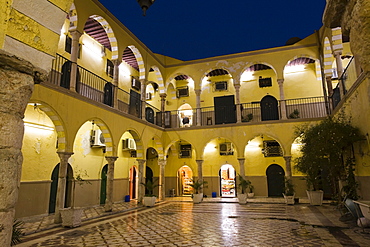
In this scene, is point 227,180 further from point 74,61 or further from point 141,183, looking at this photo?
point 74,61

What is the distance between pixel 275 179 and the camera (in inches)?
640

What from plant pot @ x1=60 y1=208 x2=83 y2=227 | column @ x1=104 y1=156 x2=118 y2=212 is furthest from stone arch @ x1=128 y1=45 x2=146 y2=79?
plant pot @ x1=60 y1=208 x2=83 y2=227

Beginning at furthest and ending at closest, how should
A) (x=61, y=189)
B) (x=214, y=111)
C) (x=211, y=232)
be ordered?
(x=214, y=111)
(x=61, y=189)
(x=211, y=232)

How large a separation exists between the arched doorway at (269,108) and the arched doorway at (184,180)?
20.8 feet

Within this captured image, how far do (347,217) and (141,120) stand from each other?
9.63 meters

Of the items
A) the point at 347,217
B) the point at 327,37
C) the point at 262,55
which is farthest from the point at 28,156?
the point at 327,37

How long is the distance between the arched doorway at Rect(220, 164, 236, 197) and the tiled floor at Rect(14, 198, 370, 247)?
7646mm

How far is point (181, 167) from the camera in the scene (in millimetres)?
18328

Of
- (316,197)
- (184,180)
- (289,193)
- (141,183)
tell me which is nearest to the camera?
(316,197)

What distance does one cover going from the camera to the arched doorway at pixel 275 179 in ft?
52.9

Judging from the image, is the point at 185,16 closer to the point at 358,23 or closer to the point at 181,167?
the point at 181,167

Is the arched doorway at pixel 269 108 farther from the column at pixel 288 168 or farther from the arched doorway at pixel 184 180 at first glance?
A: the arched doorway at pixel 184 180

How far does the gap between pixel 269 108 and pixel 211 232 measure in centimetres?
1163

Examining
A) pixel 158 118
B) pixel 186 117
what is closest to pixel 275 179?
pixel 186 117
